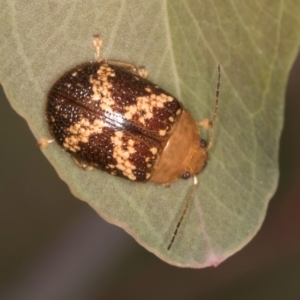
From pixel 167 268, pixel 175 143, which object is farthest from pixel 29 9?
pixel 167 268

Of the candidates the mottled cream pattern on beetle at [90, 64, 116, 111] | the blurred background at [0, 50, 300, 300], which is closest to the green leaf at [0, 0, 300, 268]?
the mottled cream pattern on beetle at [90, 64, 116, 111]

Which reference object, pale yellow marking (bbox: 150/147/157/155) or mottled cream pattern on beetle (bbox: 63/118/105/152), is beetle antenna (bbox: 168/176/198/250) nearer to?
pale yellow marking (bbox: 150/147/157/155)

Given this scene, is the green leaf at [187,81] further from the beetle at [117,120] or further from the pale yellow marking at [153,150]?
the pale yellow marking at [153,150]

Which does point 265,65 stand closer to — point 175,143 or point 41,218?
point 175,143

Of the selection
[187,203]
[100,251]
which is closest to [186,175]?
[187,203]

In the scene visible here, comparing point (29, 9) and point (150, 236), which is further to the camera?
point (150, 236)

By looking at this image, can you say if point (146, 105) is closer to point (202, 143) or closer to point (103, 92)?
point (103, 92)

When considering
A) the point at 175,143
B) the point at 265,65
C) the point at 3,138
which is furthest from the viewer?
the point at 3,138
